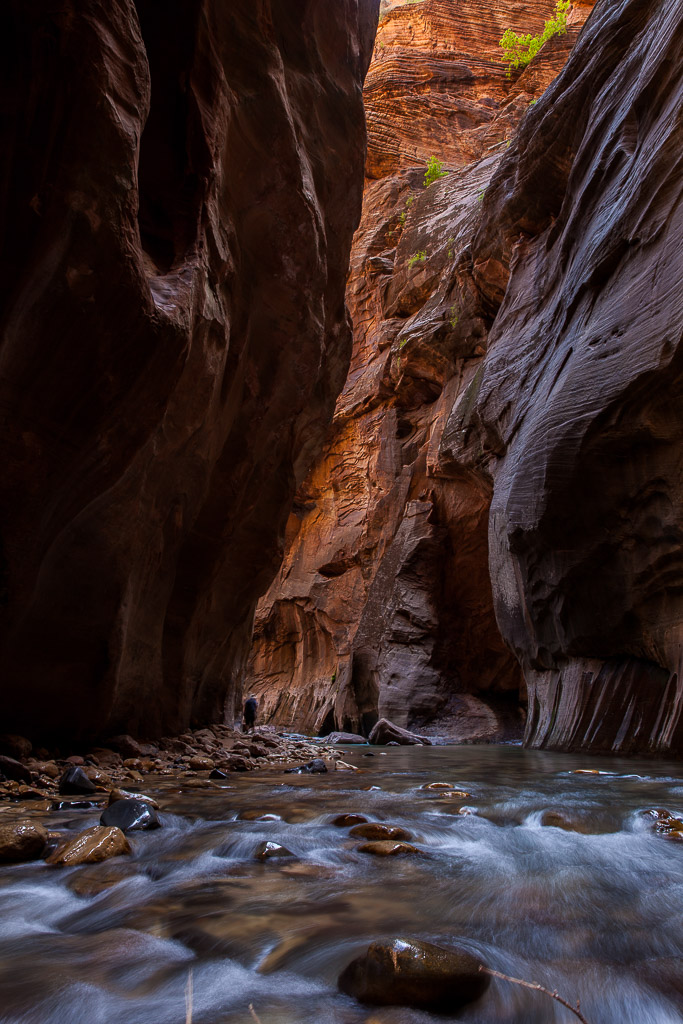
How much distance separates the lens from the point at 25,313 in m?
3.39

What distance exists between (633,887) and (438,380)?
17304 millimetres

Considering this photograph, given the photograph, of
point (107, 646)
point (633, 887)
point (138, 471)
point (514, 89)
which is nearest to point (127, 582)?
point (107, 646)

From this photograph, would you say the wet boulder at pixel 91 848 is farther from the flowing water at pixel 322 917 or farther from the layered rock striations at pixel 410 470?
the layered rock striations at pixel 410 470

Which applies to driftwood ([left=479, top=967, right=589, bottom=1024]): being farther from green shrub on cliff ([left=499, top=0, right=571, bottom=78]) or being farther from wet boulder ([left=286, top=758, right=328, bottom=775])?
green shrub on cliff ([left=499, top=0, right=571, bottom=78])

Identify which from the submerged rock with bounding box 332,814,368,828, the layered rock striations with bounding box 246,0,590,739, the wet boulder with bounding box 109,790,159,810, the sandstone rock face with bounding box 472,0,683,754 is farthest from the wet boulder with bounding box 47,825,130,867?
the layered rock striations with bounding box 246,0,590,739

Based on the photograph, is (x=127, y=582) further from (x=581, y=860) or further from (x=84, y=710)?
(x=581, y=860)

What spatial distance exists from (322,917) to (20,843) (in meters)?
1.24

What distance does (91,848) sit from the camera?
2.23 metres

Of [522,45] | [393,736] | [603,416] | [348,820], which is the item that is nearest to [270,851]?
[348,820]

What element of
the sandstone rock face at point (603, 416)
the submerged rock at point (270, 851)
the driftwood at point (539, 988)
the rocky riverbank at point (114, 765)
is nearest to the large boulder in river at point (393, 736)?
the sandstone rock face at point (603, 416)

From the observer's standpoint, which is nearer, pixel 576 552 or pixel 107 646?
pixel 107 646

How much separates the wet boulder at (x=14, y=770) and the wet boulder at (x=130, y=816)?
125 centimetres

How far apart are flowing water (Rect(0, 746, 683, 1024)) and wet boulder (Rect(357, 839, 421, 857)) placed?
57 millimetres

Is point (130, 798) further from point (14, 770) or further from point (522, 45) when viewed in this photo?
point (522, 45)
